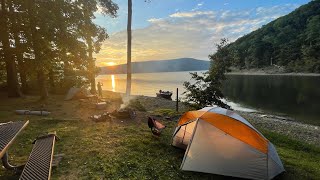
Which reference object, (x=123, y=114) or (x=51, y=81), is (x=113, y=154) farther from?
Result: (x=51, y=81)

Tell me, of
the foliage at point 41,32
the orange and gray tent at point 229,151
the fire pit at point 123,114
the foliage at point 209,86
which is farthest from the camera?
the foliage at point 209,86

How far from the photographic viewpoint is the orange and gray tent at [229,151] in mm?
8250

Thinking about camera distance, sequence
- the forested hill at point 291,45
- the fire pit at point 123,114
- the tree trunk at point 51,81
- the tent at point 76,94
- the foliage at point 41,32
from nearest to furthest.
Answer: the fire pit at point 123,114
the foliage at point 41,32
the tent at point 76,94
the tree trunk at point 51,81
the forested hill at point 291,45

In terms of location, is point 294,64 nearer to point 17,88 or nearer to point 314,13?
point 314,13

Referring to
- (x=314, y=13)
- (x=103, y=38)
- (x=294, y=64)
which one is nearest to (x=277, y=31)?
(x=314, y=13)

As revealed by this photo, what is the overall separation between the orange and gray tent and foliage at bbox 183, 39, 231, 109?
45.5 feet

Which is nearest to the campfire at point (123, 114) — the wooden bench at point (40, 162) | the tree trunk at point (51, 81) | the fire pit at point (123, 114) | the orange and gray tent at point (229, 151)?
the fire pit at point (123, 114)

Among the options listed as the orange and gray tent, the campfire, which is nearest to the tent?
the campfire

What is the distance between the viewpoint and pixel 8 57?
21766 mm

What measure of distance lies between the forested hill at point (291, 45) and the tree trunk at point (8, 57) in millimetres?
91150

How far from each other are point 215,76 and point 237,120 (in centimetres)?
1442

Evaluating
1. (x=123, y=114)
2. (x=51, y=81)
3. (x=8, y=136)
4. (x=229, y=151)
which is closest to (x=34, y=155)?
(x=8, y=136)

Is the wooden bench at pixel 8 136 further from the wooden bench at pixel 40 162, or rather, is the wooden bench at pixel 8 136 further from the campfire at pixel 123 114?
the campfire at pixel 123 114

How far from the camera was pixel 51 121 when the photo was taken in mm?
14375
